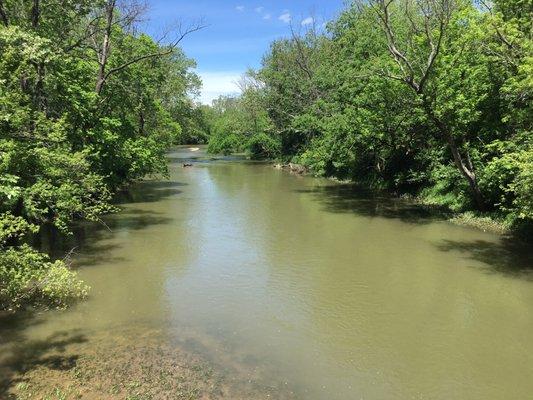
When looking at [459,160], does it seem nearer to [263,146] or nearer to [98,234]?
[98,234]

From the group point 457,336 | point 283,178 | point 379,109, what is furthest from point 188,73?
point 457,336

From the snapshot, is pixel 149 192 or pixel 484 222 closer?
pixel 484 222

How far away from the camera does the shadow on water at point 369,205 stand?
2053 centimetres

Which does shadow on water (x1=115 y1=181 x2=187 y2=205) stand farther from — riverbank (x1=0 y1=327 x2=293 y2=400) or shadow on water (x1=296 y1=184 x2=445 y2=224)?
riverbank (x1=0 y1=327 x2=293 y2=400)

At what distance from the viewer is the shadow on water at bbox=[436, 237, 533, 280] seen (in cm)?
1307

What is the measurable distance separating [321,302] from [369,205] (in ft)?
43.5

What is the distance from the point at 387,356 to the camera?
859 cm

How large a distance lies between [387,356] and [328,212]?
13626 mm

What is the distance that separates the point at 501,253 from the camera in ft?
47.6

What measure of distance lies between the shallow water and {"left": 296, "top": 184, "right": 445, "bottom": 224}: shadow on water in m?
0.50

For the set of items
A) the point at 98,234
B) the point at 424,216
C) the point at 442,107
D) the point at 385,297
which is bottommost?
the point at 385,297

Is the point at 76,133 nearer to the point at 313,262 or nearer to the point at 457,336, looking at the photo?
the point at 313,262

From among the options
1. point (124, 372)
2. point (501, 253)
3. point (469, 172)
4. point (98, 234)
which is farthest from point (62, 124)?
point (469, 172)

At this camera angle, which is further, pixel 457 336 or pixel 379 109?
pixel 379 109
